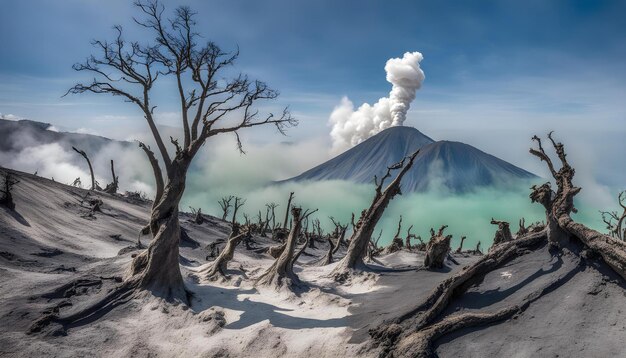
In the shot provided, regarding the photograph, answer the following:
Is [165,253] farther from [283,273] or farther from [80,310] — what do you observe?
[283,273]

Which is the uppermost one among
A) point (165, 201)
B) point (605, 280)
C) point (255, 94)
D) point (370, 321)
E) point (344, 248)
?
point (255, 94)

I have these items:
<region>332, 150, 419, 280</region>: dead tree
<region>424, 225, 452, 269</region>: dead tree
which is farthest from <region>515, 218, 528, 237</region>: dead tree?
<region>332, 150, 419, 280</region>: dead tree

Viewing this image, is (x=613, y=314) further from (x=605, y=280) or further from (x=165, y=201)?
(x=165, y=201)

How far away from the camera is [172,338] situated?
10594 millimetres

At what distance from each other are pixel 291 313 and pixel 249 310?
1276 millimetres

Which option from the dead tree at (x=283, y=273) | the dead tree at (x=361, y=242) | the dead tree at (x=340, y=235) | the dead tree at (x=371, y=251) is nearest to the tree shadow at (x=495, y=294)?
the dead tree at (x=283, y=273)

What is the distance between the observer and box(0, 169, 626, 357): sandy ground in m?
7.00

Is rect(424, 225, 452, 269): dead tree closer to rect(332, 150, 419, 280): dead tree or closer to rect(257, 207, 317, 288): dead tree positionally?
rect(332, 150, 419, 280): dead tree

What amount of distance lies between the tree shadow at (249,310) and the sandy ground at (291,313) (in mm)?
35

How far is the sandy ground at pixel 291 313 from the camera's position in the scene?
7000mm

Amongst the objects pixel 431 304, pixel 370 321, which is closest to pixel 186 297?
pixel 370 321

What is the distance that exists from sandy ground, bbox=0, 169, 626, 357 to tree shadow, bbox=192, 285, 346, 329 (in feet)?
0.11

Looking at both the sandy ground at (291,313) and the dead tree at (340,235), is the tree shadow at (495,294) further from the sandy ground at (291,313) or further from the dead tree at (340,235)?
the dead tree at (340,235)

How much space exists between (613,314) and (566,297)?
90cm
